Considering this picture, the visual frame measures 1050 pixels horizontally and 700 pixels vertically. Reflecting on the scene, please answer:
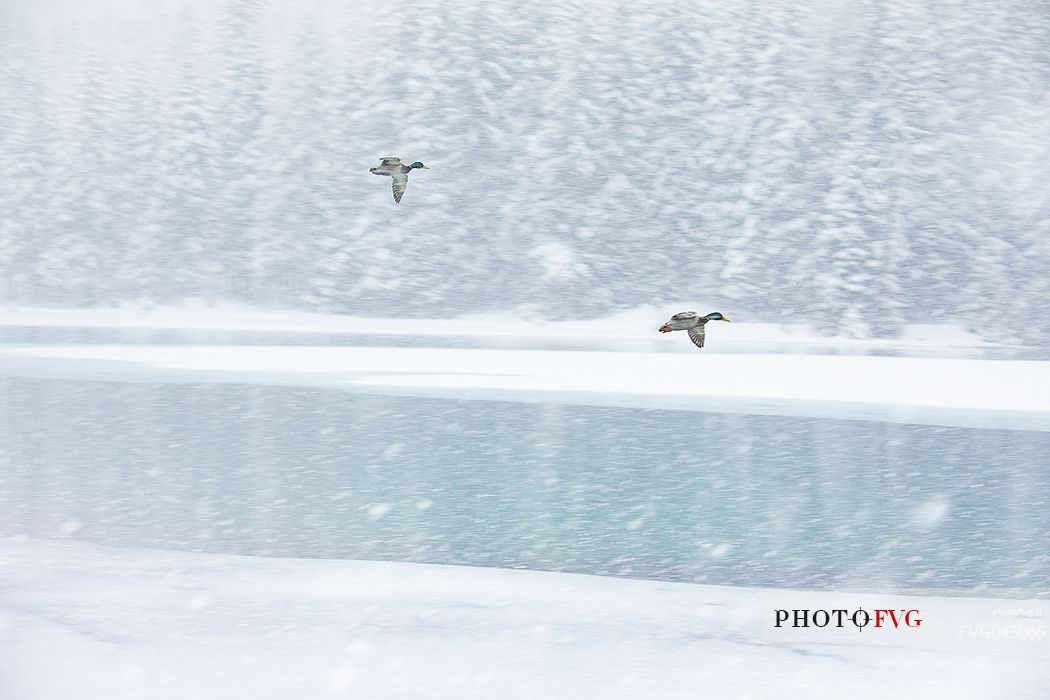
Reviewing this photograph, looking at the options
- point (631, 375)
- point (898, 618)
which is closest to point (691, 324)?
point (898, 618)

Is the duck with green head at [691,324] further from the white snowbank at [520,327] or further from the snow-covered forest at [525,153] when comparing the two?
the snow-covered forest at [525,153]

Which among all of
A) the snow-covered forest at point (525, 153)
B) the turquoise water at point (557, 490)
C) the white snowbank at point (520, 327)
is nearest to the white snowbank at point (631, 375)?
the turquoise water at point (557, 490)

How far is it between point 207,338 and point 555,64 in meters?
28.7

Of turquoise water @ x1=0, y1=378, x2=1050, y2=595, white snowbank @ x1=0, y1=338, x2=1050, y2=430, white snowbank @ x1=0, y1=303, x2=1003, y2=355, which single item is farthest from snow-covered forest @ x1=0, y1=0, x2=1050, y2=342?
turquoise water @ x1=0, y1=378, x2=1050, y2=595

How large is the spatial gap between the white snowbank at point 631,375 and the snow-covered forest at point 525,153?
71.3 ft

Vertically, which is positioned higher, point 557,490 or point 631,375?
point 557,490

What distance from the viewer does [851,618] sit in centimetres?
788

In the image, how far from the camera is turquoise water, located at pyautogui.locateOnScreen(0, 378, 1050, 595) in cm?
989

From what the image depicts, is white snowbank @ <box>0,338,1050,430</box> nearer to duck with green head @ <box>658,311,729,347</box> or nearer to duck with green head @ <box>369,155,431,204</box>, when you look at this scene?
duck with green head @ <box>658,311,729,347</box>

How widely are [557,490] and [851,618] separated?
17.6 feet

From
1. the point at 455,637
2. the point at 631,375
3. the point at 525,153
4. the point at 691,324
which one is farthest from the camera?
the point at 525,153

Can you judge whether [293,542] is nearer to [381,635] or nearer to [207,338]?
[381,635]

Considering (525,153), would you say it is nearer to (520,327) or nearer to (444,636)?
(520,327)

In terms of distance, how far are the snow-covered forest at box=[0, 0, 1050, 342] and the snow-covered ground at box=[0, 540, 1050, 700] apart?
45964 millimetres
